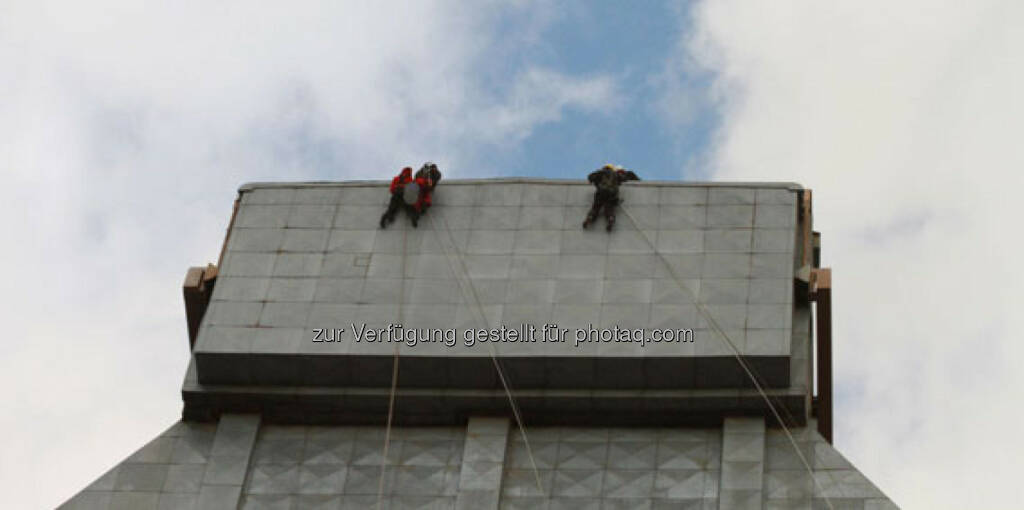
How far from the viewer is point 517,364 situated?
68188 mm

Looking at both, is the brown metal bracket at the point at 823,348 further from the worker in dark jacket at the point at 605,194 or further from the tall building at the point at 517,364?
the worker in dark jacket at the point at 605,194

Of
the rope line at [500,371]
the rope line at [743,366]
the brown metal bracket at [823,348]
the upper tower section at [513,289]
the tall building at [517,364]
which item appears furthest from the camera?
the brown metal bracket at [823,348]

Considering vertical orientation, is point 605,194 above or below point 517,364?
above

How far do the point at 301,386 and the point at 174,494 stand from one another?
15.2 feet

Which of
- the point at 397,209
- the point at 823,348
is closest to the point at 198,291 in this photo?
the point at 397,209

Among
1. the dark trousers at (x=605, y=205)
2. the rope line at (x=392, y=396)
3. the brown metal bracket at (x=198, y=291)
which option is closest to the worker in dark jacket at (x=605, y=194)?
the dark trousers at (x=605, y=205)

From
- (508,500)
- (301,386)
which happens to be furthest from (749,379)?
(301,386)

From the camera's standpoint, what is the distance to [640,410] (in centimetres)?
6806

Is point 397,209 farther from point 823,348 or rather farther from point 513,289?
point 823,348

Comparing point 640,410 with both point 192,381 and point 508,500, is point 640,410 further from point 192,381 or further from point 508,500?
point 192,381

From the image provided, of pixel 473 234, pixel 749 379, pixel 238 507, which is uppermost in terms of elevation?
pixel 473 234

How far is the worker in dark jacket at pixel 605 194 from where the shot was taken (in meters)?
71.3

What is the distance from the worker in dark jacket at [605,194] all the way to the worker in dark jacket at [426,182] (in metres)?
4.43

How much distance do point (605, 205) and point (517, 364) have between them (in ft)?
19.3
